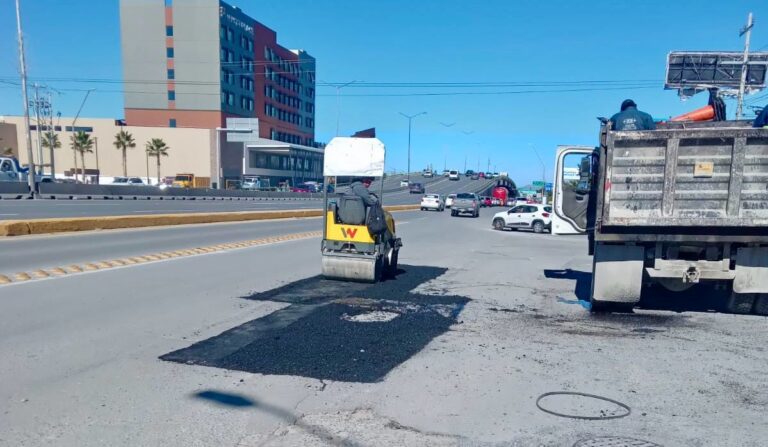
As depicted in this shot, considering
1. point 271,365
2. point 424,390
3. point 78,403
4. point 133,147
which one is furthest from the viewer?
point 133,147

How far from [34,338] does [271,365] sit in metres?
2.81

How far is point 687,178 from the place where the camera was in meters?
6.71

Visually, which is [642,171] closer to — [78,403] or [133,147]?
[78,403]

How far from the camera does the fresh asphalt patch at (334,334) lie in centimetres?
507

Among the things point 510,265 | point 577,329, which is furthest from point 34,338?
point 510,265

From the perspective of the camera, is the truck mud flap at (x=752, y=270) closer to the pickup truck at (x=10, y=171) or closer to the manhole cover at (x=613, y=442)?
the manhole cover at (x=613, y=442)

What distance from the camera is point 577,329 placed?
21.9ft

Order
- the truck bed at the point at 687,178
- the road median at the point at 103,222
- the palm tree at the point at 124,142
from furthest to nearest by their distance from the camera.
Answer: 1. the palm tree at the point at 124,142
2. the road median at the point at 103,222
3. the truck bed at the point at 687,178

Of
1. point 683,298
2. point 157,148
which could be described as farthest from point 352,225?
point 157,148

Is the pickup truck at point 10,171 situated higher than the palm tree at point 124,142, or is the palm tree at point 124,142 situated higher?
the palm tree at point 124,142

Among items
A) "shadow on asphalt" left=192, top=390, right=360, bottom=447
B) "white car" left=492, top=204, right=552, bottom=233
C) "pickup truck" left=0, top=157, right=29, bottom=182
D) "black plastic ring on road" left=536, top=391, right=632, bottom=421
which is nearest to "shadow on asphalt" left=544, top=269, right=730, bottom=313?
"black plastic ring on road" left=536, top=391, right=632, bottom=421

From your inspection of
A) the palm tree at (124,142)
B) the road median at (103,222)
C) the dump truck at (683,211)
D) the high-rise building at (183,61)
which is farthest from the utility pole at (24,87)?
the high-rise building at (183,61)

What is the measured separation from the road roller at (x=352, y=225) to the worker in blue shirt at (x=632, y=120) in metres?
4.00

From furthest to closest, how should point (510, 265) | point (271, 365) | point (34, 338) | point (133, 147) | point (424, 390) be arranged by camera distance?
1. point (133, 147)
2. point (510, 265)
3. point (34, 338)
4. point (271, 365)
5. point (424, 390)
